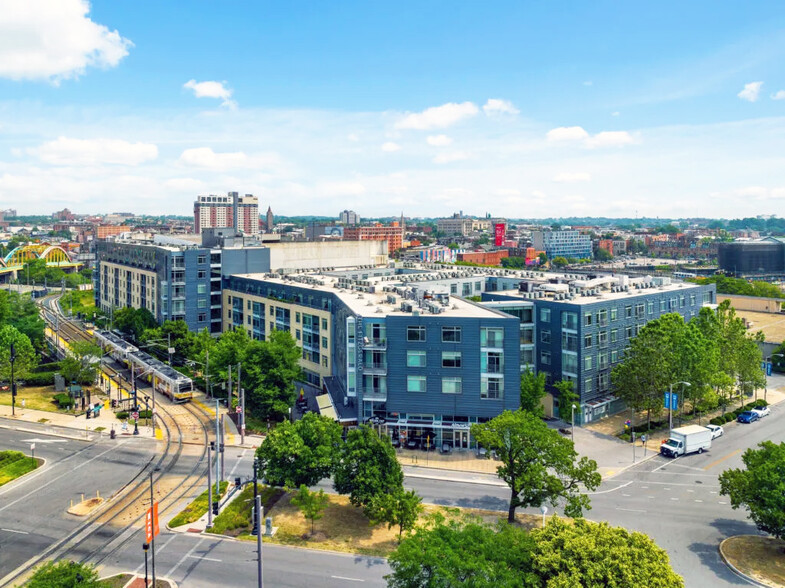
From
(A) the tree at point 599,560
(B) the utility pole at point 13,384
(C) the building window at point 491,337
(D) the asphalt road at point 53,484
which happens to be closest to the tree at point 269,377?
(D) the asphalt road at point 53,484

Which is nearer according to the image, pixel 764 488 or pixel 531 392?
pixel 764 488

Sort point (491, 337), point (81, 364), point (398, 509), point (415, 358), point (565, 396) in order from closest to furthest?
point (398, 509), point (491, 337), point (415, 358), point (565, 396), point (81, 364)

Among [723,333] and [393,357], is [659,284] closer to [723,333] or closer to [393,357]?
[723,333]

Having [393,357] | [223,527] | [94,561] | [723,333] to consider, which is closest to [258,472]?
[223,527]

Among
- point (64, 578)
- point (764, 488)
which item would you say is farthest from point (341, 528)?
point (764, 488)

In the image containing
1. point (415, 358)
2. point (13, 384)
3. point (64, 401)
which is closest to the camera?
point (415, 358)

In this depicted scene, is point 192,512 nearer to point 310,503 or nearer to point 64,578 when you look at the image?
point 310,503

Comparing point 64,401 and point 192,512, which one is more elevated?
point 64,401

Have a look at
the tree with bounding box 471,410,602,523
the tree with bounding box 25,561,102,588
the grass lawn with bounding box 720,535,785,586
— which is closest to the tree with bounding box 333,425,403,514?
the tree with bounding box 471,410,602,523
